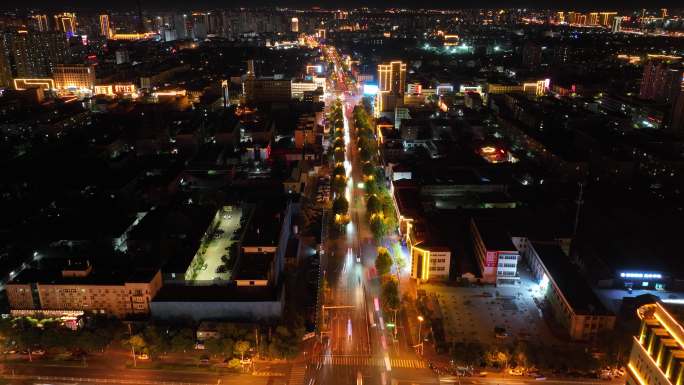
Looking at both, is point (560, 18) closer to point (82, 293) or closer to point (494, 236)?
point (494, 236)

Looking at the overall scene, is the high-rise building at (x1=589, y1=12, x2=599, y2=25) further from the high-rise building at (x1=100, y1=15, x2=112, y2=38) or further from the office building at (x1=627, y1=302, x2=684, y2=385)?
the office building at (x1=627, y1=302, x2=684, y2=385)

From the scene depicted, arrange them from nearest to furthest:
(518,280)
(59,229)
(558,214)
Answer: (518,280)
(59,229)
(558,214)

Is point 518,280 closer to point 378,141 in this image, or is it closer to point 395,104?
point 378,141

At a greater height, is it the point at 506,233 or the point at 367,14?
the point at 367,14

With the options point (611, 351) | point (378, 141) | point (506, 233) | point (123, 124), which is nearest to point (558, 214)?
point (506, 233)

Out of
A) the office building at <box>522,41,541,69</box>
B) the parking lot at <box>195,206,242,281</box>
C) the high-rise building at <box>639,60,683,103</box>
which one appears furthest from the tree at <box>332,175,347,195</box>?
the office building at <box>522,41,541,69</box>

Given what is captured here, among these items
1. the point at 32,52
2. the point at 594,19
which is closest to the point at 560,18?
the point at 594,19

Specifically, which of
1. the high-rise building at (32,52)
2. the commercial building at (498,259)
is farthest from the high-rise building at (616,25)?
the commercial building at (498,259)
